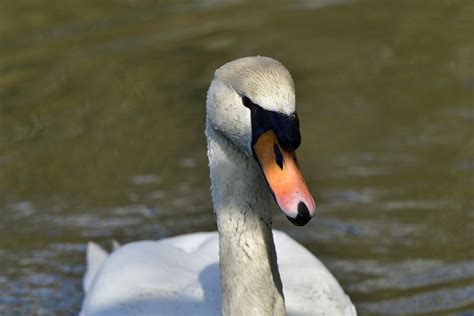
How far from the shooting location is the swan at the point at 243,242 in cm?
337

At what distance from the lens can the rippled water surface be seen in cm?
604

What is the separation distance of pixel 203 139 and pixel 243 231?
3742mm

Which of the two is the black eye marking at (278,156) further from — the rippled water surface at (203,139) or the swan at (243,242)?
the rippled water surface at (203,139)

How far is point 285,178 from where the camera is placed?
3.34m

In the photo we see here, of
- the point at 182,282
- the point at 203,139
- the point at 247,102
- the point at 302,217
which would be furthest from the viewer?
the point at 203,139

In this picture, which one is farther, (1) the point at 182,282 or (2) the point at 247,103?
(1) the point at 182,282

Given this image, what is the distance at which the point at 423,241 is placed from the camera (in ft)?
19.9

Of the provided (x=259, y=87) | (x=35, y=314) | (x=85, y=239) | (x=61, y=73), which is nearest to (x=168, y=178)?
(x=85, y=239)

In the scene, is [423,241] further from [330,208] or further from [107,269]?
[107,269]

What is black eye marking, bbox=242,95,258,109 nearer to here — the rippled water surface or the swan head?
the swan head

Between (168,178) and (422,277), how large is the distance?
6.48 feet

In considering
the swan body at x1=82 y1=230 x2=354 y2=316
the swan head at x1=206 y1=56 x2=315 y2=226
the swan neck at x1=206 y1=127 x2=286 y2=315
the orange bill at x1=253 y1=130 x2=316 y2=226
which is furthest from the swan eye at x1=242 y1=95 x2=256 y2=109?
the swan body at x1=82 y1=230 x2=354 y2=316

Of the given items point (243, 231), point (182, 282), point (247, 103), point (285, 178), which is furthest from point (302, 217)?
point (182, 282)

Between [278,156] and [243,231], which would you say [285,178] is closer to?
[278,156]
